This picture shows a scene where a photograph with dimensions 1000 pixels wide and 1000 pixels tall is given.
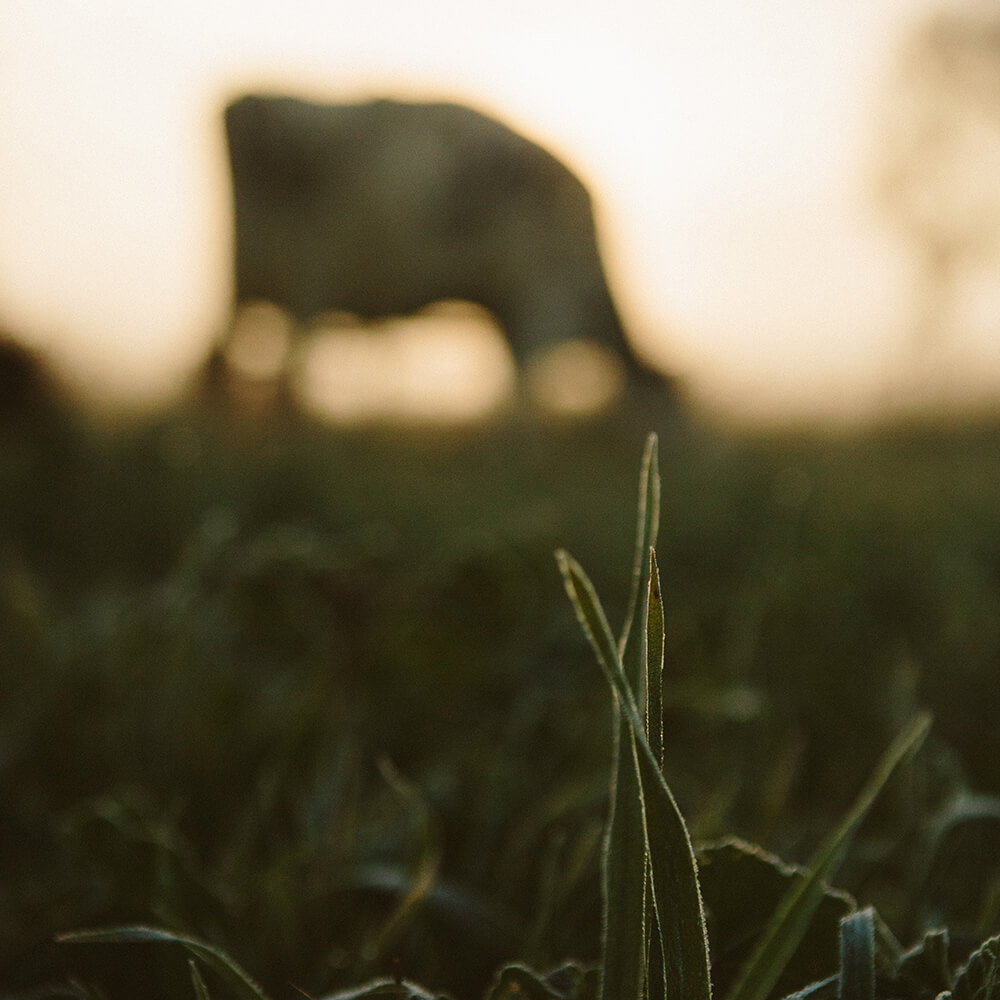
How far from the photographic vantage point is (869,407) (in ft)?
12.5

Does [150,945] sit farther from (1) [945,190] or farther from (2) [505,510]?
(1) [945,190]

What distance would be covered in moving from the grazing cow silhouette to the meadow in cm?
301

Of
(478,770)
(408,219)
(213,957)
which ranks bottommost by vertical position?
(408,219)

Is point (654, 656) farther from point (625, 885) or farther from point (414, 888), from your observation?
point (414, 888)

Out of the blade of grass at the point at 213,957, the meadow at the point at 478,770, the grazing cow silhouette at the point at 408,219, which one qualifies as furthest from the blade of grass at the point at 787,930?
the grazing cow silhouette at the point at 408,219

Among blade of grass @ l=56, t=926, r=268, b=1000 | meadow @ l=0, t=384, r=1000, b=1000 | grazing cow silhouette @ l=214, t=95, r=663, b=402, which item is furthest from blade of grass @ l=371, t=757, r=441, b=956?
grazing cow silhouette @ l=214, t=95, r=663, b=402

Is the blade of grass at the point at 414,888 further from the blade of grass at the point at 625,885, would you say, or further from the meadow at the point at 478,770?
the blade of grass at the point at 625,885

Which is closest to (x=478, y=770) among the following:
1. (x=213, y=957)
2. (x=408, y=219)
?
(x=213, y=957)

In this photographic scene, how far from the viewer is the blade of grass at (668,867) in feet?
0.70

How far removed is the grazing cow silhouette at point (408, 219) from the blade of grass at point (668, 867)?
3.73 meters

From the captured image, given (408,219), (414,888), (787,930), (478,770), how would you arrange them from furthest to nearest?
(408,219) → (478,770) → (414,888) → (787,930)

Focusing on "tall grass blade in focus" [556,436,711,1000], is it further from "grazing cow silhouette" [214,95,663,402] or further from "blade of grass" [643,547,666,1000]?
"grazing cow silhouette" [214,95,663,402]

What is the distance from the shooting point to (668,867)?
0.71ft

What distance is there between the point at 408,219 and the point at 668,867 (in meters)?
4.24
